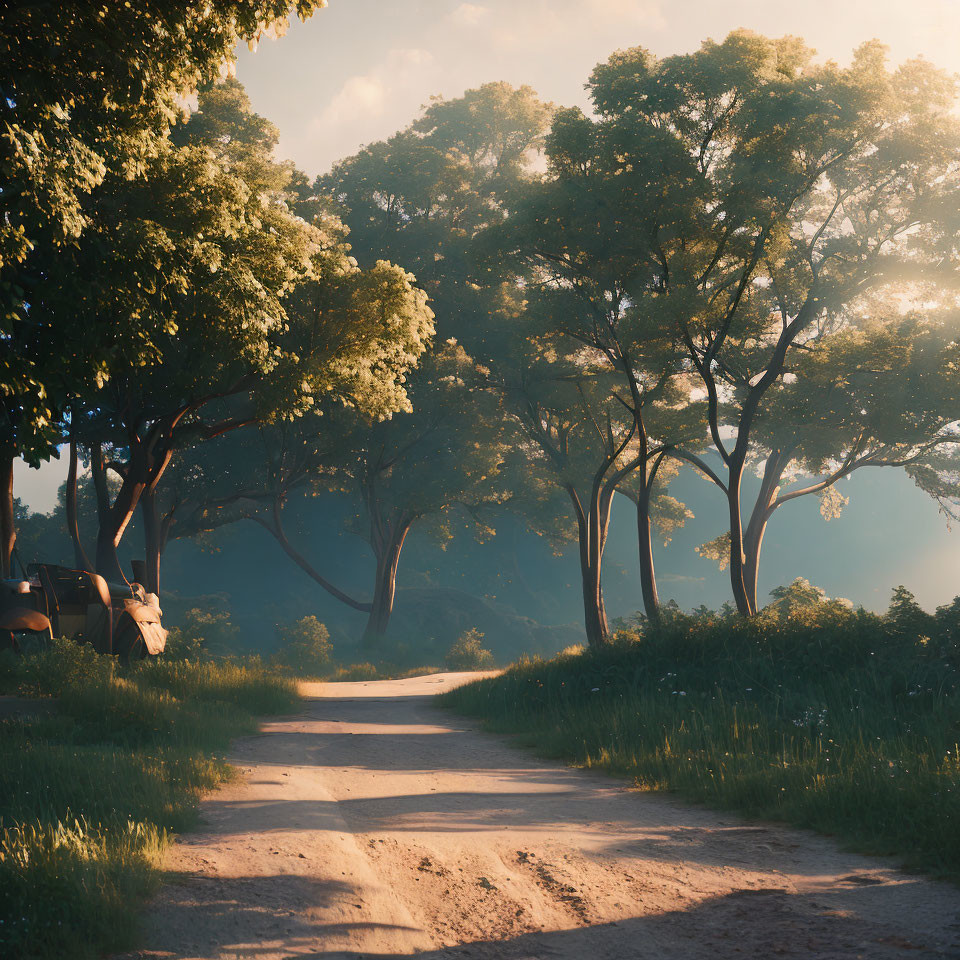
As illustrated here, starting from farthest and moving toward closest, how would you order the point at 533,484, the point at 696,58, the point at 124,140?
1. the point at 533,484
2. the point at 696,58
3. the point at 124,140

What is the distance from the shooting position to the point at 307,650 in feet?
92.8

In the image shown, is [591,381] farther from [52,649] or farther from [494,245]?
[52,649]

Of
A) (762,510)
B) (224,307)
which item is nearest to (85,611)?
(224,307)

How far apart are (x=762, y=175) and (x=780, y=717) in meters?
10.8

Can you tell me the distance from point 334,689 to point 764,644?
10.8 metres

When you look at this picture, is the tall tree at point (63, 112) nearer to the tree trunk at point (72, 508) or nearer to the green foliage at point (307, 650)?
the tree trunk at point (72, 508)

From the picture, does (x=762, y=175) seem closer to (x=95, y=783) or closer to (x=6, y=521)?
(x=95, y=783)

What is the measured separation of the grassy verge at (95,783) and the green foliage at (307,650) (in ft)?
49.2

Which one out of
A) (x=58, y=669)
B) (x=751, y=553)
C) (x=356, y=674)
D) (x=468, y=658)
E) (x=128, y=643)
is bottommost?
(x=356, y=674)

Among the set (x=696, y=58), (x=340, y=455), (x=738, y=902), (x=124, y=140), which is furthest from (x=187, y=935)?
(x=340, y=455)

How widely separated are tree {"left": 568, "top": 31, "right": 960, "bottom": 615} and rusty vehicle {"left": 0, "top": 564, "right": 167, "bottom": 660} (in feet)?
36.9

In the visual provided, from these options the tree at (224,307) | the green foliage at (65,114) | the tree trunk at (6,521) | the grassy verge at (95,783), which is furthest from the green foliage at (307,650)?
the green foliage at (65,114)

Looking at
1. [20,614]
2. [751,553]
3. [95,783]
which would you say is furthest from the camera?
[751,553]

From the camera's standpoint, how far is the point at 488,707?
1359 centimetres
